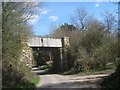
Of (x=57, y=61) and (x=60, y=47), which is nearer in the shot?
(x=60, y=47)

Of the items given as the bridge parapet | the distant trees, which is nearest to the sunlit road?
the distant trees

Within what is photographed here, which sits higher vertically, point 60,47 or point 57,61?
point 60,47

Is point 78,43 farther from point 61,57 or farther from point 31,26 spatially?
point 31,26

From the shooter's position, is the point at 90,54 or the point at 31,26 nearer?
the point at 31,26

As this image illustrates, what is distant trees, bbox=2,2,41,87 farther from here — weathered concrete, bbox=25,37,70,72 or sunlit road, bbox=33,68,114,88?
weathered concrete, bbox=25,37,70,72

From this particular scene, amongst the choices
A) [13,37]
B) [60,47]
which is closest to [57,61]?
[60,47]

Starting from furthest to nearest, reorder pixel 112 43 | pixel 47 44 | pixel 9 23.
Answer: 1. pixel 47 44
2. pixel 112 43
3. pixel 9 23

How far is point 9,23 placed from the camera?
11719mm

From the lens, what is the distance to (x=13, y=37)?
39.7 feet

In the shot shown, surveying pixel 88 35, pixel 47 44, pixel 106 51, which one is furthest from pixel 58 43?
pixel 106 51

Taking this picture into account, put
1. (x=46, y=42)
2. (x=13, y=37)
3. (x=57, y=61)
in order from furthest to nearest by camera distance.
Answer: (x=57, y=61)
(x=46, y=42)
(x=13, y=37)

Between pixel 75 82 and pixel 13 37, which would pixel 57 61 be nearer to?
pixel 75 82

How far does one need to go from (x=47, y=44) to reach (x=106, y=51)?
26.8 feet

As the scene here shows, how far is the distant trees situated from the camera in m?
11.2
